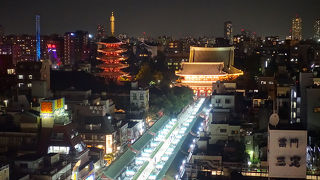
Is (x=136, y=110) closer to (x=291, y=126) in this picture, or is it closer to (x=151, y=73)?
(x=151, y=73)

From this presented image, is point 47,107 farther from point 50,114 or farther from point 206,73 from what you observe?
point 206,73

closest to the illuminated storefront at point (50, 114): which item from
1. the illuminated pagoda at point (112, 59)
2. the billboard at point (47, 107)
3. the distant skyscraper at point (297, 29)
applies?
the billboard at point (47, 107)

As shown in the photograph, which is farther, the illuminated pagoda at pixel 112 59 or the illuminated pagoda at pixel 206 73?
the illuminated pagoda at pixel 112 59

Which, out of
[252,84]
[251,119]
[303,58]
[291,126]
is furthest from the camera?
[303,58]

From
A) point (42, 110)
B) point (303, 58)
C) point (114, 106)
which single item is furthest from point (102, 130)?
point (303, 58)

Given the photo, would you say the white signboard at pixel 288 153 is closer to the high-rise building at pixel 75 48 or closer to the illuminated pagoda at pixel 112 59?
the illuminated pagoda at pixel 112 59

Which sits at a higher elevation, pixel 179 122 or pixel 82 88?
pixel 82 88

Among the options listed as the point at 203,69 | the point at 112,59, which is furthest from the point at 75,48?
the point at 203,69

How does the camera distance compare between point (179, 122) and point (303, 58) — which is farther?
point (303, 58)
